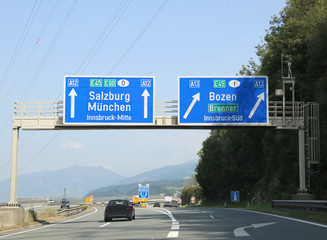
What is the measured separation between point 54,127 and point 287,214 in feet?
47.2

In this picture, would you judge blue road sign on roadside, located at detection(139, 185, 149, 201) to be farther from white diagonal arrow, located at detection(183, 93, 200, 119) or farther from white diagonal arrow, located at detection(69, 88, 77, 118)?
white diagonal arrow, located at detection(69, 88, 77, 118)

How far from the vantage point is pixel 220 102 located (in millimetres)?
29453

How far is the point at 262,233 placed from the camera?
15266mm

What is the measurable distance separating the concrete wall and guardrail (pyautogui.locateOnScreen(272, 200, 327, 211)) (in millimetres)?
14140

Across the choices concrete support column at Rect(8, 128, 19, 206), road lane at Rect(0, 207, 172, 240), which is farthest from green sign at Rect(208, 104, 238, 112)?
concrete support column at Rect(8, 128, 19, 206)

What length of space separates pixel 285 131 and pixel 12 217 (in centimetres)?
3384

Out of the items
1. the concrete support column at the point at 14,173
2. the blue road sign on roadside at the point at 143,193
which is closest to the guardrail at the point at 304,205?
the concrete support column at the point at 14,173

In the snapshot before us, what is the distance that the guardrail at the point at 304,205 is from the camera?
2142cm

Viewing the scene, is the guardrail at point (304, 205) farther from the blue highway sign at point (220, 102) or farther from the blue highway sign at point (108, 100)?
the blue highway sign at point (108, 100)

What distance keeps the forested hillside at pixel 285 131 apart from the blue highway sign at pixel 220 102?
27.1 ft

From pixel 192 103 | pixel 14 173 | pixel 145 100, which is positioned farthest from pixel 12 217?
pixel 192 103

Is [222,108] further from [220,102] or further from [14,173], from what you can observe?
[14,173]

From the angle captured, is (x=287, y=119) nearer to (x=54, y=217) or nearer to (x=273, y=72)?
(x=54, y=217)

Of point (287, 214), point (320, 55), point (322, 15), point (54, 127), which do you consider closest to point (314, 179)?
point (320, 55)
